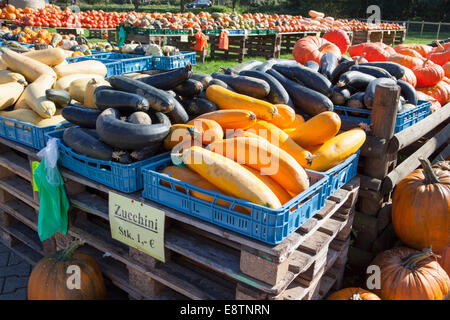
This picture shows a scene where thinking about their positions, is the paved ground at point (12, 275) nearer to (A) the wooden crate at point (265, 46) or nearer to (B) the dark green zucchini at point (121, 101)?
(B) the dark green zucchini at point (121, 101)

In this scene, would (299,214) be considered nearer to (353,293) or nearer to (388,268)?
(353,293)

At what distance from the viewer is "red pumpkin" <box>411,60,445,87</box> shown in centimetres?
509

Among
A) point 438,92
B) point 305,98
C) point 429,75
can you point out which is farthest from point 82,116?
point 438,92

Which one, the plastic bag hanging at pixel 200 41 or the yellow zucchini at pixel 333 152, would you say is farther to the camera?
the plastic bag hanging at pixel 200 41

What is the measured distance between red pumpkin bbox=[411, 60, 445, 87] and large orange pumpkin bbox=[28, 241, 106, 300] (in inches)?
189

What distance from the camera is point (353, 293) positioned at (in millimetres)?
2707

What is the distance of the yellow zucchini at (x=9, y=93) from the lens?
3.46 meters

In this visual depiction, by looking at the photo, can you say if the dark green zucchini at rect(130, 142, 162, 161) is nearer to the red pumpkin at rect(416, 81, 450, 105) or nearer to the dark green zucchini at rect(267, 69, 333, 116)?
the dark green zucchini at rect(267, 69, 333, 116)

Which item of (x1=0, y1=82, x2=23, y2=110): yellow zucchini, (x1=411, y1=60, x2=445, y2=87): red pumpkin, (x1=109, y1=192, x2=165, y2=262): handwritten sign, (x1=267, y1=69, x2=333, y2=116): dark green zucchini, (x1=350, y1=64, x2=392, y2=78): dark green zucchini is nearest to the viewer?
(x1=109, y1=192, x2=165, y2=262): handwritten sign

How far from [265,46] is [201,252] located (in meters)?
13.5

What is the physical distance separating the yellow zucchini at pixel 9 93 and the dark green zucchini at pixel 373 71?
3390 millimetres

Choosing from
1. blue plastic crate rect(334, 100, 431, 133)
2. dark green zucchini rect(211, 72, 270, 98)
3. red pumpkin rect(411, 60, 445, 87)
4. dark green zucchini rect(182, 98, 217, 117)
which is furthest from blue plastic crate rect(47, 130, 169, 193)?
red pumpkin rect(411, 60, 445, 87)

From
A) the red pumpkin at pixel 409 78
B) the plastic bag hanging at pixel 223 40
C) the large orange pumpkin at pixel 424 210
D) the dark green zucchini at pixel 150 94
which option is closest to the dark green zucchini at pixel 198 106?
the dark green zucchini at pixel 150 94
